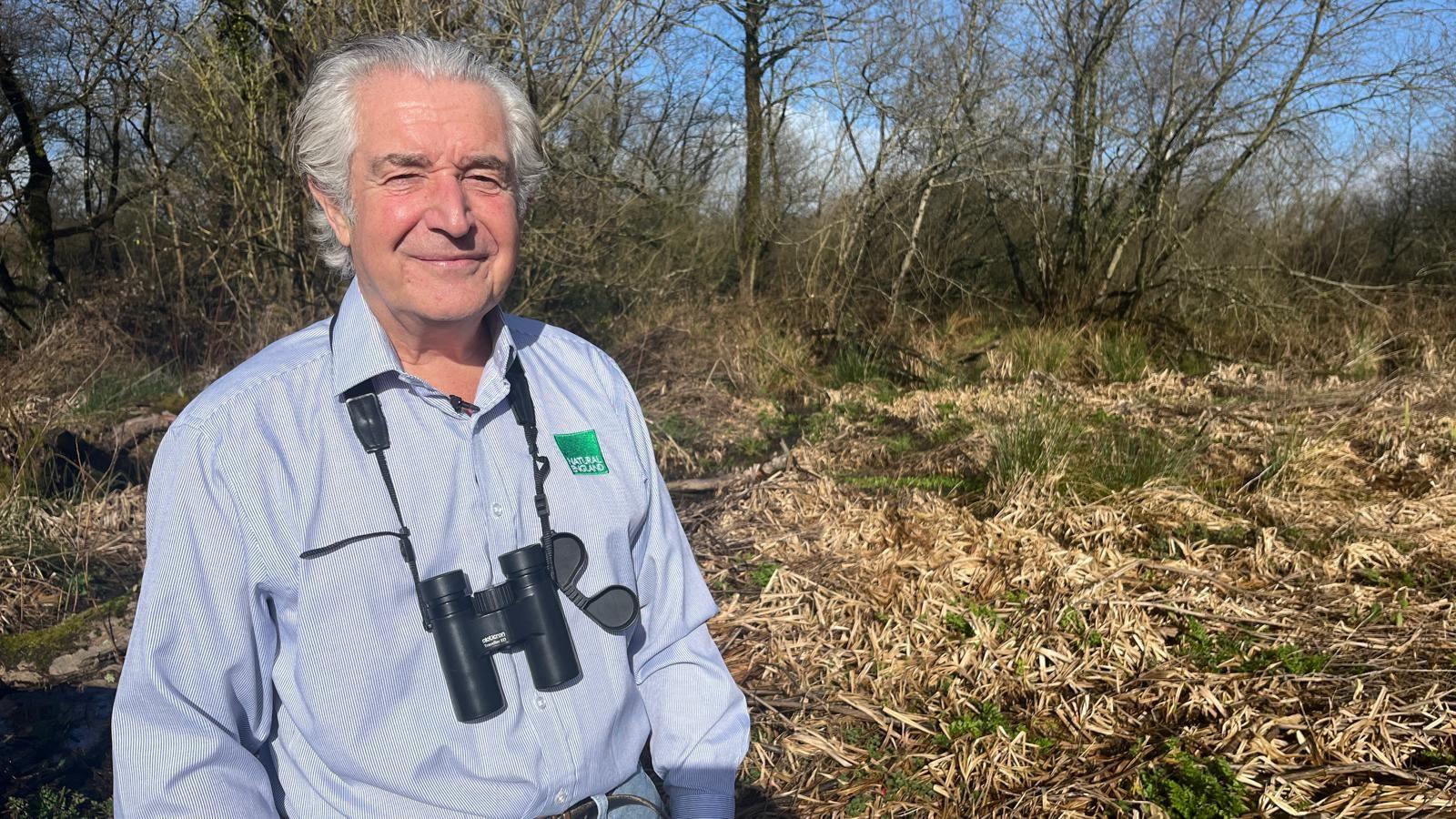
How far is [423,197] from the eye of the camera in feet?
5.40

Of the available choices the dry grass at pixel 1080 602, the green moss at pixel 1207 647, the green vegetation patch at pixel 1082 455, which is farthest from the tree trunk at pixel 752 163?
the green moss at pixel 1207 647

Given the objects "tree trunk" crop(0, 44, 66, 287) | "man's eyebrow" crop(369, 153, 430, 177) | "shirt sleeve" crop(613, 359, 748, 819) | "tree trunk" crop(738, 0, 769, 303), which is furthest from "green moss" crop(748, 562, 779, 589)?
"tree trunk" crop(0, 44, 66, 287)

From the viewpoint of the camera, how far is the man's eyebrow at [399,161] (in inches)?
63.9

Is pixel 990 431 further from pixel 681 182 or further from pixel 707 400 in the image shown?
pixel 681 182

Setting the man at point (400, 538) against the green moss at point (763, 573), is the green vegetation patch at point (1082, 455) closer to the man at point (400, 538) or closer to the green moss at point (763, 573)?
the green moss at point (763, 573)

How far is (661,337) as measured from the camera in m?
9.53

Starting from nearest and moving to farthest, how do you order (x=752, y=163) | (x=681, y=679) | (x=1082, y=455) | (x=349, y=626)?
(x=349, y=626) < (x=681, y=679) < (x=1082, y=455) < (x=752, y=163)

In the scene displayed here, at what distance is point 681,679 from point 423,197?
1.01 metres

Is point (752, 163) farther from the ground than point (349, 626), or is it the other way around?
point (752, 163)

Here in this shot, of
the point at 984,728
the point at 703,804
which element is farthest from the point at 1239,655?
the point at 703,804

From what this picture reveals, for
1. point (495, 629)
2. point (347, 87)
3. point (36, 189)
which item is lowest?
point (495, 629)

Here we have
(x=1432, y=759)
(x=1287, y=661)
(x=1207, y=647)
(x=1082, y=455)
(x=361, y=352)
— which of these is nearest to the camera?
(x=361, y=352)

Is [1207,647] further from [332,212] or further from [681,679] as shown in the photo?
[332,212]

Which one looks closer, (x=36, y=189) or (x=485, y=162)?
(x=485, y=162)
